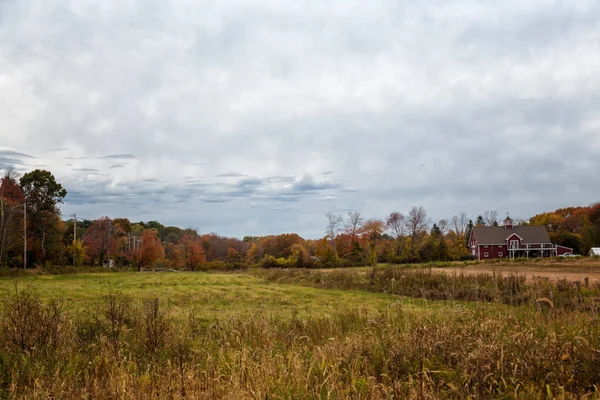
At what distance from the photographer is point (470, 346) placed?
6480 mm

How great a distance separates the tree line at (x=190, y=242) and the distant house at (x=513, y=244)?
365 cm

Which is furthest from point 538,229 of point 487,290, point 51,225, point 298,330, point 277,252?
point 298,330

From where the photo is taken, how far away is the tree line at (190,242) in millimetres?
52250

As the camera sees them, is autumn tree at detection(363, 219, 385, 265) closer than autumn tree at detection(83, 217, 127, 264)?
No

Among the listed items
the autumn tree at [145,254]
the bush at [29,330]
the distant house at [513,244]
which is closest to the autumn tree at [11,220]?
the autumn tree at [145,254]

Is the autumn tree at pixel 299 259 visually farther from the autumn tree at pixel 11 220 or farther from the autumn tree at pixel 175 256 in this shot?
the autumn tree at pixel 11 220

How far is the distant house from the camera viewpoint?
80.7m

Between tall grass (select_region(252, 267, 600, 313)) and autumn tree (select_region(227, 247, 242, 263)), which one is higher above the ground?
tall grass (select_region(252, 267, 600, 313))

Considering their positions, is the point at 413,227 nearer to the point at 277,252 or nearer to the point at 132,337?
the point at 277,252

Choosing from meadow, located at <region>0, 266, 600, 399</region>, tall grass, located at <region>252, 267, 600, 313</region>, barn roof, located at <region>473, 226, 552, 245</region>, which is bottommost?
tall grass, located at <region>252, 267, 600, 313</region>

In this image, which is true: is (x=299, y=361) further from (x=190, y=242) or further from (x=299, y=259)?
(x=190, y=242)

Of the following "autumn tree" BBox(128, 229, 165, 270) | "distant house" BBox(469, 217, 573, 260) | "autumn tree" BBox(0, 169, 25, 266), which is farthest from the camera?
"distant house" BBox(469, 217, 573, 260)

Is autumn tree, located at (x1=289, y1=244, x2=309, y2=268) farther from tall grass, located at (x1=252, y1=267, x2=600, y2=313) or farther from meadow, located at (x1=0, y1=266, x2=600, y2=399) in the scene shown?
meadow, located at (x1=0, y1=266, x2=600, y2=399)

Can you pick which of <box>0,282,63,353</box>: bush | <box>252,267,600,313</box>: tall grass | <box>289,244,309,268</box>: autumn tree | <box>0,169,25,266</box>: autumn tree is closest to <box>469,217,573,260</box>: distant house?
<box>289,244,309,268</box>: autumn tree
